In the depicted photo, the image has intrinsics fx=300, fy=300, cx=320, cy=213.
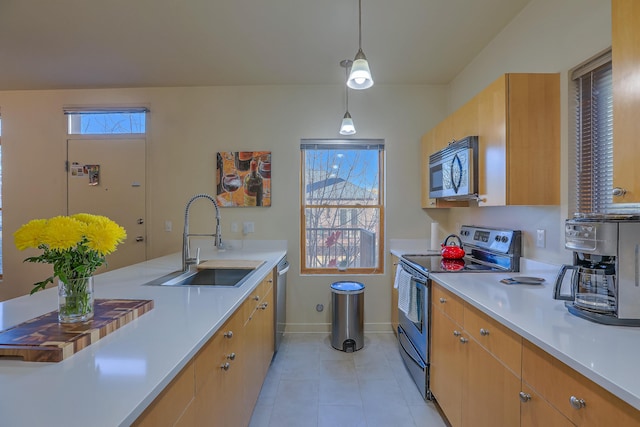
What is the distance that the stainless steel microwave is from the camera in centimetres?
207

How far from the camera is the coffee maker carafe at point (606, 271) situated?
102 cm

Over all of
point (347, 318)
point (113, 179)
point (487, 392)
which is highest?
point (113, 179)

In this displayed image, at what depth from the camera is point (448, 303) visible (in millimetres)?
1745

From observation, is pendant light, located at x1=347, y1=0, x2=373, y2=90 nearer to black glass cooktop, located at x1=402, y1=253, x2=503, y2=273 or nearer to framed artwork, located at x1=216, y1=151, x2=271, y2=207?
black glass cooktop, located at x1=402, y1=253, x2=503, y2=273

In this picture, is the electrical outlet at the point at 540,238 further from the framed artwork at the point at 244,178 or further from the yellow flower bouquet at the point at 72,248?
the framed artwork at the point at 244,178

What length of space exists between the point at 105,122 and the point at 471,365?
4.04 meters

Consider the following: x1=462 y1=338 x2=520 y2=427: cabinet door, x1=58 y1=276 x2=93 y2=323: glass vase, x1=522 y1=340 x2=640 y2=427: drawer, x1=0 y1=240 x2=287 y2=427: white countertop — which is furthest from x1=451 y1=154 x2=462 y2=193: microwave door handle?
x1=58 y1=276 x2=93 y2=323: glass vase

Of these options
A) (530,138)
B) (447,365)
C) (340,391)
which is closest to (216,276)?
(340,391)

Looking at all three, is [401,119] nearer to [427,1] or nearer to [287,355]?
[427,1]

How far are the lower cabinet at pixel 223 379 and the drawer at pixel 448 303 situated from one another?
114cm

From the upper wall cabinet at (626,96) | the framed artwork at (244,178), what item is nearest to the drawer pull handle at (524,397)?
the upper wall cabinet at (626,96)

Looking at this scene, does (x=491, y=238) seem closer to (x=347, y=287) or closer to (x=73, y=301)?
(x=347, y=287)

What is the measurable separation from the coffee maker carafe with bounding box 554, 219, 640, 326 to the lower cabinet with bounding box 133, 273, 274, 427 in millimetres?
1391

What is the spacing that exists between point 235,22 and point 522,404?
2728mm
